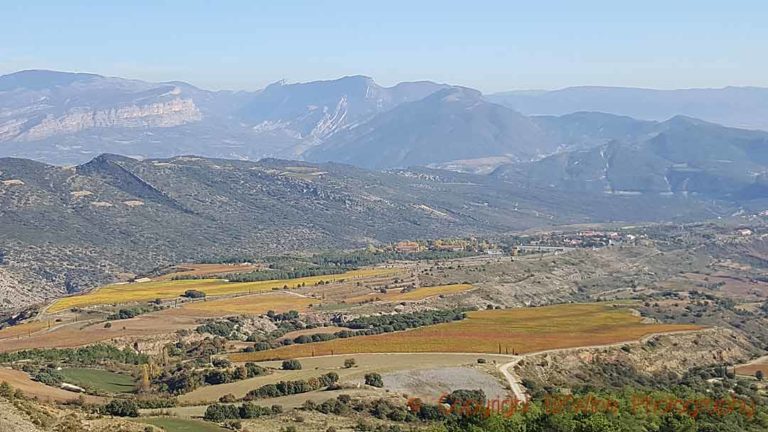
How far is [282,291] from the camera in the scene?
467 ft

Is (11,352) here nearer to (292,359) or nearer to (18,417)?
(292,359)

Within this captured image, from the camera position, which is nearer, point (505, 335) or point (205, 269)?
point (505, 335)

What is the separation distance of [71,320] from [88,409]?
61.4 meters

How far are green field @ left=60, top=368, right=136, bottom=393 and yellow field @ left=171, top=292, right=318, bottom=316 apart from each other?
31576 millimetres

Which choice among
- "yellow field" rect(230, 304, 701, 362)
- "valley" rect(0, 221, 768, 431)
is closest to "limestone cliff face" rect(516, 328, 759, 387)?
"valley" rect(0, 221, 768, 431)

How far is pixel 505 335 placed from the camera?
99.7 metres

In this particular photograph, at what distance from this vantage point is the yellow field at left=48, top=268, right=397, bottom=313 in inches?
5143

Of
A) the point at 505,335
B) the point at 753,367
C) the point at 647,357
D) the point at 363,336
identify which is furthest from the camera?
the point at 363,336

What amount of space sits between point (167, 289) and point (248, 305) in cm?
2077

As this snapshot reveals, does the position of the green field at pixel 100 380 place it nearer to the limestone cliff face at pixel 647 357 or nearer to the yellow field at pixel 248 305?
the limestone cliff face at pixel 647 357

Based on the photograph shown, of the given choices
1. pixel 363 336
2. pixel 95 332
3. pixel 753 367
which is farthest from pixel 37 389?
pixel 753 367

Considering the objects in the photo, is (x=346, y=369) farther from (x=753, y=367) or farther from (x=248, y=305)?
(x=248, y=305)

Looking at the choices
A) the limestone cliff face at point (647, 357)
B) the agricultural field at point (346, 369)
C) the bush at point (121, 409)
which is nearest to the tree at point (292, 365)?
the agricultural field at point (346, 369)

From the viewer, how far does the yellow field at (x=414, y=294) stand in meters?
132
